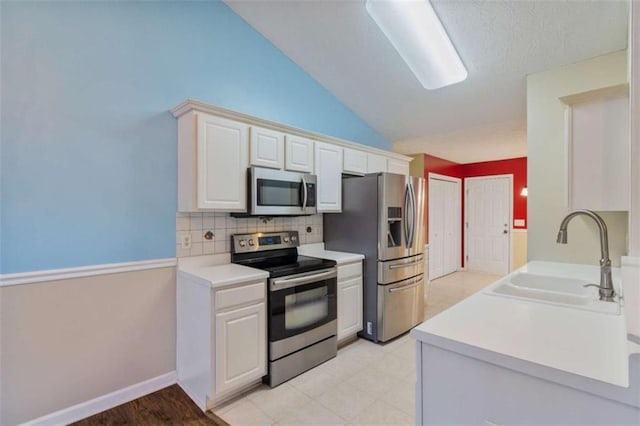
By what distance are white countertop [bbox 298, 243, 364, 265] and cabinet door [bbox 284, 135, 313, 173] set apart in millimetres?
865

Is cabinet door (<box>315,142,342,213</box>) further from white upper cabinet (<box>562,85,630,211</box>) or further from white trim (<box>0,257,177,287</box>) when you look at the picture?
white upper cabinet (<box>562,85,630,211</box>)

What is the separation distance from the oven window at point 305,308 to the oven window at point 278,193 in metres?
0.79

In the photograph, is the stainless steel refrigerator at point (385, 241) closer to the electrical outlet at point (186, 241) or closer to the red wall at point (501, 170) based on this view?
the electrical outlet at point (186, 241)

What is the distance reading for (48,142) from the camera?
74.3 inches

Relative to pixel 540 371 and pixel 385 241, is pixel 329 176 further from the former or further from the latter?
pixel 540 371

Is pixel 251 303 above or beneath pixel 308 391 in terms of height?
above

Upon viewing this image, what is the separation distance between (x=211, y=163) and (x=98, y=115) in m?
0.78

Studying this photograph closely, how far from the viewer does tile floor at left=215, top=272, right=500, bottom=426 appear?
1960 millimetres

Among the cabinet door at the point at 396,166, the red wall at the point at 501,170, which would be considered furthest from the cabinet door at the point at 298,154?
the red wall at the point at 501,170

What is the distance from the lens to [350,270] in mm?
2990

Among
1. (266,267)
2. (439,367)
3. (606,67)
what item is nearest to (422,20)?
(606,67)

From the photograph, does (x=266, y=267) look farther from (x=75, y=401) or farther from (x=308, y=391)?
(x=75, y=401)

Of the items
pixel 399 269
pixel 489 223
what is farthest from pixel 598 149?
pixel 489 223

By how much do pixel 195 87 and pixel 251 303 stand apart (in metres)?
1.81
